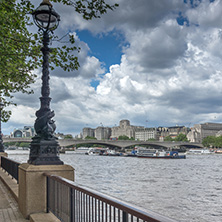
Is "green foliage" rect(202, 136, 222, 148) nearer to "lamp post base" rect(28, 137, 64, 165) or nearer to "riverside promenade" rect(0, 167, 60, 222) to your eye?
"riverside promenade" rect(0, 167, 60, 222)

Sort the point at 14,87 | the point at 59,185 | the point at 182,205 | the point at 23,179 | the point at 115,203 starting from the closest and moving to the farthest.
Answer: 1. the point at 115,203
2. the point at 59,185
3. the point at 23,179
4. the point at 14,87
5. the point at 182,205

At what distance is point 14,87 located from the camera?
19047 mm

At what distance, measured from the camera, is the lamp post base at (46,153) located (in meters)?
7.34

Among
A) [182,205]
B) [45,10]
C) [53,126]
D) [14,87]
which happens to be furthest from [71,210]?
[182,205]

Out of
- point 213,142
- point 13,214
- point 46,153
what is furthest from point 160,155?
point 46,153

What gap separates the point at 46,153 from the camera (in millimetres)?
7438

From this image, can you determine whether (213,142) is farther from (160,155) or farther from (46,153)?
(46,153)

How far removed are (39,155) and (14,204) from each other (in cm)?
256

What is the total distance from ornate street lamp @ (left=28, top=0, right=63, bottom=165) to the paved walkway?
131 cm

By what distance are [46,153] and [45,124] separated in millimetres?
728

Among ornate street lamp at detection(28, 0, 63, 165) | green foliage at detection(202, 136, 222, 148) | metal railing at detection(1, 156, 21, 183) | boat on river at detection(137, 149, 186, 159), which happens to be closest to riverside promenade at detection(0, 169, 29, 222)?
ornate street lamp at detection(28, 0, 63, 165)

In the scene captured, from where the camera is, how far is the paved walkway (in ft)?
23.9

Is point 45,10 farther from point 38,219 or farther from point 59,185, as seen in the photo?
point 38,219

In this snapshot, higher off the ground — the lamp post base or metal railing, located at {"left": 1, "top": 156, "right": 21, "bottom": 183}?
the lamp post base
